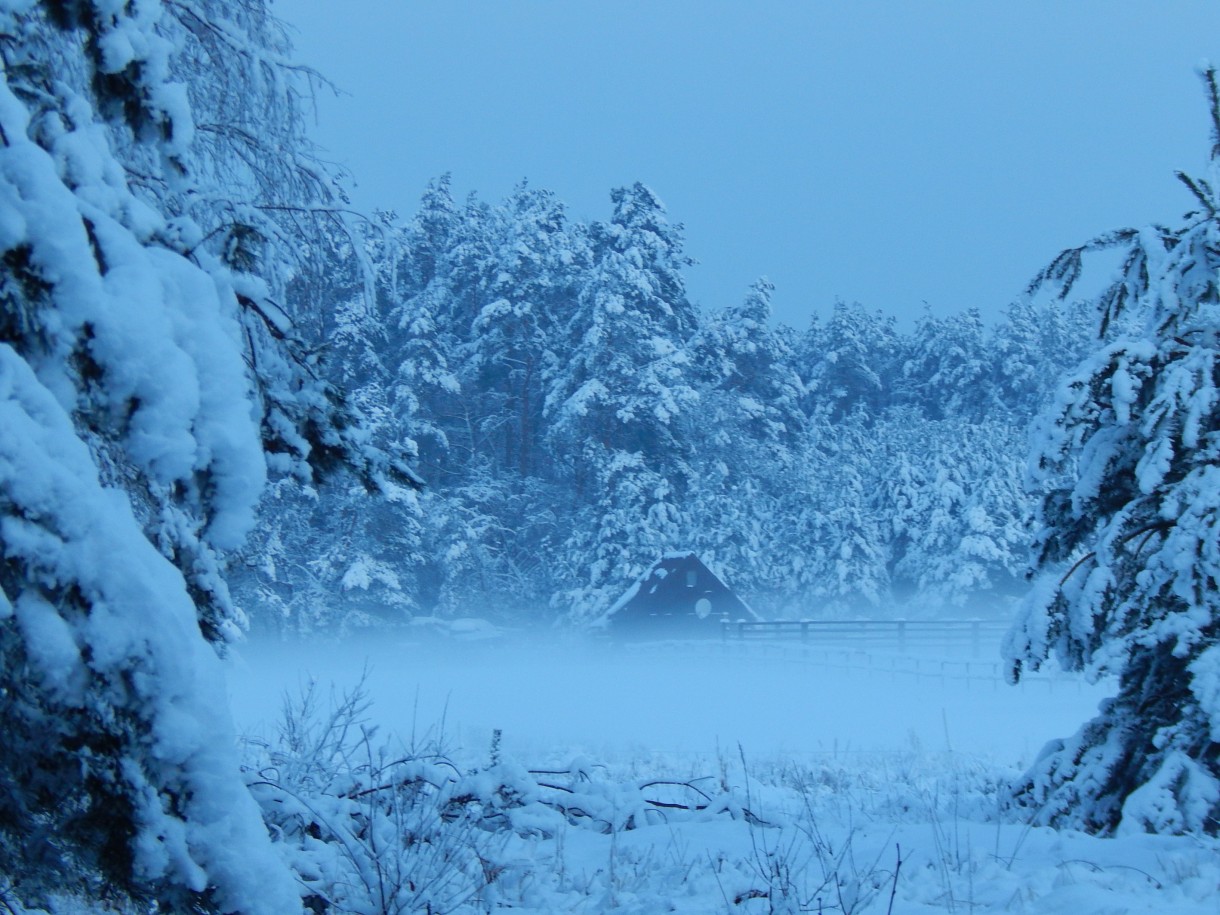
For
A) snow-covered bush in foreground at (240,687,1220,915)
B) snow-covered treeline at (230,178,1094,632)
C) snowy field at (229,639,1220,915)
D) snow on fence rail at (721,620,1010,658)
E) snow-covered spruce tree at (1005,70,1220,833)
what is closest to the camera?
snow-covered bush in foreground at (240,687,1220,915)

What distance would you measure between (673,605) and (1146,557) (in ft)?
94.0

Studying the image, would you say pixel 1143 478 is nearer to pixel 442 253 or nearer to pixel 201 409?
pixel 201 409

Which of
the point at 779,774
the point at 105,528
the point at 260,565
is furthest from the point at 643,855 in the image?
the point at 779,774

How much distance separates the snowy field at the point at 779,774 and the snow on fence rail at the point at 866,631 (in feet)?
3.88

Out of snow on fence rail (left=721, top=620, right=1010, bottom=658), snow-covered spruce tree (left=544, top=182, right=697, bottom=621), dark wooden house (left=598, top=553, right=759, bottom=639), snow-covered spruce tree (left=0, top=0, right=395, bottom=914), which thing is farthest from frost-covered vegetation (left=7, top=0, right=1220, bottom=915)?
snow-covered spruce tree (left=544, top=182, right=697, bottom=621)

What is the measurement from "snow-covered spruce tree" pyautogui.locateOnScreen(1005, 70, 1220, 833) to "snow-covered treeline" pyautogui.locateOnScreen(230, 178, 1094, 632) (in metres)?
29.6

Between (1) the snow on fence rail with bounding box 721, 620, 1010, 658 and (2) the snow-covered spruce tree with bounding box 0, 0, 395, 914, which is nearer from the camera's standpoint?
(2) the snow-covered spruce tree with bounding box 0, 0, 395, 914

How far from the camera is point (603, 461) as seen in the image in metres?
39.8

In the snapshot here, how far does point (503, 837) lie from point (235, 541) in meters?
3.08

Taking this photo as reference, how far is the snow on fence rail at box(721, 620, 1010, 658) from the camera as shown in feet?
106

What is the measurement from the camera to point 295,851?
146 inches

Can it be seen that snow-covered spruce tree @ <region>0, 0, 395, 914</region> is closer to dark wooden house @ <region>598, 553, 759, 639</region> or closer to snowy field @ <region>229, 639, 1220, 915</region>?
snowy field @ <region>229, 639, 1220, 915</region>

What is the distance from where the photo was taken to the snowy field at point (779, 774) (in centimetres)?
397

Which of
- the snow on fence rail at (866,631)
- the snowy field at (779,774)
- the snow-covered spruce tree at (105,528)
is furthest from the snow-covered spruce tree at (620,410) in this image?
the snow-covered spruce tree at (105,528)
